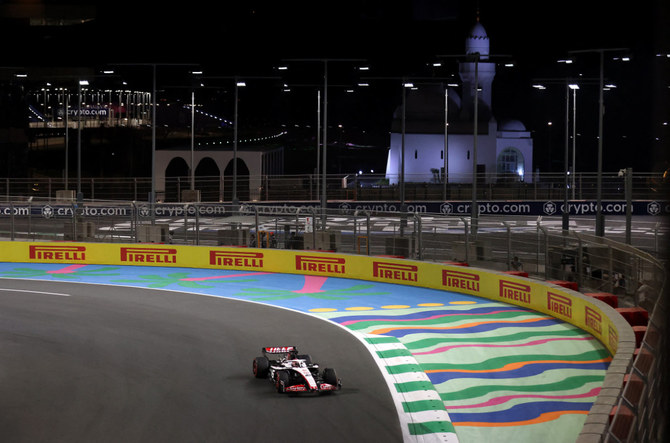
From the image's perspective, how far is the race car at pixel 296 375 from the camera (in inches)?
472

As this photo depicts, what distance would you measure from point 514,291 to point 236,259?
1055 centimetres

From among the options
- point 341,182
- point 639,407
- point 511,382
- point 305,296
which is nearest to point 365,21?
point 341,182

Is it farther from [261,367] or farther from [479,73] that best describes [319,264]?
[479,73]

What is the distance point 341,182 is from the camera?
57.9 m

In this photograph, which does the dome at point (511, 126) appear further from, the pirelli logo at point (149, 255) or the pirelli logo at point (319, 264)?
the pirelli logo at point (319, 264)

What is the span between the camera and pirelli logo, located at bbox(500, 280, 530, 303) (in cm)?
1950

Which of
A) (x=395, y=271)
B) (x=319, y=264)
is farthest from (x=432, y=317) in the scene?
(x=319, y=264)

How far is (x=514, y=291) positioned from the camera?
2003 cm

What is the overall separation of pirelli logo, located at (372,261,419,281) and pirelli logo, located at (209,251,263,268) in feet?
14.2

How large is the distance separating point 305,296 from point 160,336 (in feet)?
20.1

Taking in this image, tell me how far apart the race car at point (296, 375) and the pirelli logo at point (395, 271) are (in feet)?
35.9

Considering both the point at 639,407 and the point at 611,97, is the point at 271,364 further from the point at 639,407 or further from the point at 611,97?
the point at 611,97

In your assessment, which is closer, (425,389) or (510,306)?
(425,389)

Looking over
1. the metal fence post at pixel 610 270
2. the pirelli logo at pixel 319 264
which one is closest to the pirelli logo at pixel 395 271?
the pirelli logo at pixel 319 264
